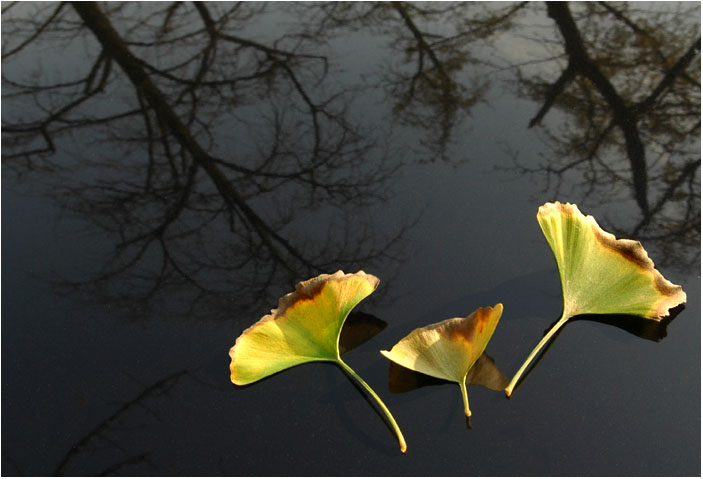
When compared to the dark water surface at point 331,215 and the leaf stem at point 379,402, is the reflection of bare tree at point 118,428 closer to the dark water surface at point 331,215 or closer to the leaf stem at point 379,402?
the dark water surface at point 331,215

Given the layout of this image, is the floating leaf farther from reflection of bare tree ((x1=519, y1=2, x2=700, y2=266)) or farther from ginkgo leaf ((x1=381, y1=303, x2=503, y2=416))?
reflection of bare tree ((x1=519, y1=2, x2=700, y2=266))

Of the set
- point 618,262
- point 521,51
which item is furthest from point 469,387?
point 521,51

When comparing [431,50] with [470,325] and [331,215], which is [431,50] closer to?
[331,215]

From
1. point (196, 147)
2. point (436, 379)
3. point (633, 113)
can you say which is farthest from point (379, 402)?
point (633, 113)

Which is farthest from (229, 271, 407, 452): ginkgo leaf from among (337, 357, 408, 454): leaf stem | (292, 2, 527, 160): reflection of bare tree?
(292, 2, 527, 160): reflection of bare tree

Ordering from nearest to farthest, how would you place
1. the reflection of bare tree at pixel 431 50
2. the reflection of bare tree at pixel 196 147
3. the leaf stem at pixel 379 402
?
the leaf stem at pixel 379 402 < the reflection of bare tree at pixel 196 147 < the reflection of bare tree at pixel 431 50

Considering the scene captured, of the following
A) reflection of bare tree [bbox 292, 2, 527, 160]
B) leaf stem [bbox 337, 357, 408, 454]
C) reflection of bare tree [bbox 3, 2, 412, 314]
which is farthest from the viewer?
reflection of bare tree [bbox 292, 2, 527, 160]

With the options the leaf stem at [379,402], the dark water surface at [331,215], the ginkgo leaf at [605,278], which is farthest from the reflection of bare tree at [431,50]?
the leaf stem at [379,402]
